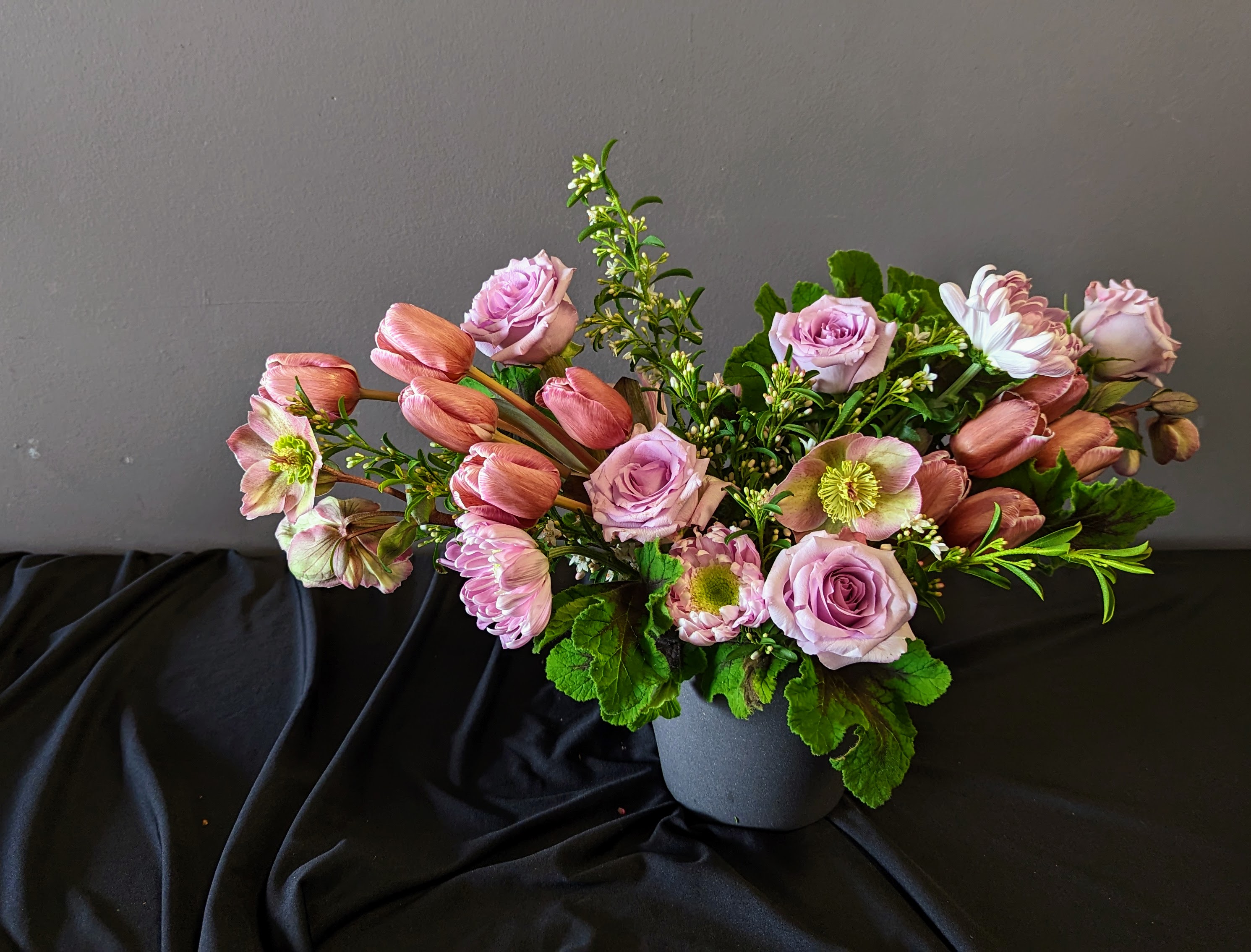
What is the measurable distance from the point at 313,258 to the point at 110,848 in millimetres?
722

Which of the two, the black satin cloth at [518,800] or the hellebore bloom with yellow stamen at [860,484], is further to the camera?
the black satin cloth at [518,800]

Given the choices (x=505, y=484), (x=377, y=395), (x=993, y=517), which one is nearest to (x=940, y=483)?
(x=993, y=517)

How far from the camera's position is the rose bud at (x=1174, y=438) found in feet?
2.05

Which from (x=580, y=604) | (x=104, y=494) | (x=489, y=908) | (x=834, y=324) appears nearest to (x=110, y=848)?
(x=489, y=908)

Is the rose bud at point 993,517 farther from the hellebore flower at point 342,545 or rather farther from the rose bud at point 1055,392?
the hellebore flower at point 342,545

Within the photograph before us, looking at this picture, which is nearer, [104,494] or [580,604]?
[580,604]

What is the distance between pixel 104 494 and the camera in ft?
3.65

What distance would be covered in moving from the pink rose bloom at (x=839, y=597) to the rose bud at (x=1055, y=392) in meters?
0.18

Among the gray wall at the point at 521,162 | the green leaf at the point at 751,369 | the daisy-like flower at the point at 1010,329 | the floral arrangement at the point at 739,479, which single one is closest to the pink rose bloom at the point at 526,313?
the floral arrangement at the point at 739,479

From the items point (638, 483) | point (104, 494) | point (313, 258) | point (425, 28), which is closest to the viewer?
point (638, 483)

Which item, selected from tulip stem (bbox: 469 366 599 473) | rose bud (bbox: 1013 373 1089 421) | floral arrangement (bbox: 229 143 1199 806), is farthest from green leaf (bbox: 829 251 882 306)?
tulip stem (bbox: 469 366 599 473)

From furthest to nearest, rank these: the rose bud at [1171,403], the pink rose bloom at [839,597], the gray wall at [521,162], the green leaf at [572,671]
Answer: the gray wall at [521,162] → the rose bud at [1171,403] → the green leaf at [572,671] → the pink rose bloom at [839,597]

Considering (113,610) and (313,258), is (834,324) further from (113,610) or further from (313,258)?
(113,610)

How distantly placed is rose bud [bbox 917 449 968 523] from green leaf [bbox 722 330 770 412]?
0.13m
